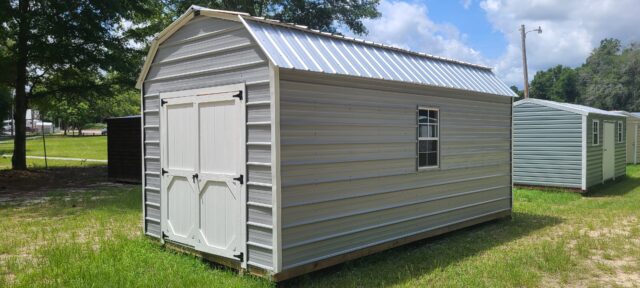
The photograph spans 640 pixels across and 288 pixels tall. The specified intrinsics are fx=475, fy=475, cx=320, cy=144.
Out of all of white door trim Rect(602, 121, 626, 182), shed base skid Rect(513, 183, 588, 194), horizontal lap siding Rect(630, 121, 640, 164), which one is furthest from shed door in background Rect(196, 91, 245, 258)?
horizontal lap siding Rect(630, 121, 640, 164)

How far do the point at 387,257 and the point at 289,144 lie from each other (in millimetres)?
2283

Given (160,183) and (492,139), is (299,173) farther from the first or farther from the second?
(492,139)

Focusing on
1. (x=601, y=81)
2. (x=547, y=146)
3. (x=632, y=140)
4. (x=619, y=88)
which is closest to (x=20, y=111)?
(x=547, y=146)

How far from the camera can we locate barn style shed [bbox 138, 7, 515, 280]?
489cm

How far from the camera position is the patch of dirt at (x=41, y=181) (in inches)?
480

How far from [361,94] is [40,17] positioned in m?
13.2

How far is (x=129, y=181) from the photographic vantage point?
554 inches

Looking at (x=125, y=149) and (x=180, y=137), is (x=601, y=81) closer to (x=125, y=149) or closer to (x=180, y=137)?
(x=125, y=149)

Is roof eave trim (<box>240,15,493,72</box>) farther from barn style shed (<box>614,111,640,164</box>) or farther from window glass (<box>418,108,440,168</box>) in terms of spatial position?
barn style shed (<box>614,111,640,164</box>)

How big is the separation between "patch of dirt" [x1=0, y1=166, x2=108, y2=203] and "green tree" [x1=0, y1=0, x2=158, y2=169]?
3.90 feet

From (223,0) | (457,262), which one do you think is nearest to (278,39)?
(457,262)

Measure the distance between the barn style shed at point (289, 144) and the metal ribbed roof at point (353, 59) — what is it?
0.02 meters

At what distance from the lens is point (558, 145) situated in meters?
12.9

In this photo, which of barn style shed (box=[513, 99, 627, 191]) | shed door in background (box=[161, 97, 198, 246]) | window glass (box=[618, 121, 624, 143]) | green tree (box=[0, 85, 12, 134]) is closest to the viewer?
shed door in background (box=[161, 97, 198, 246])
